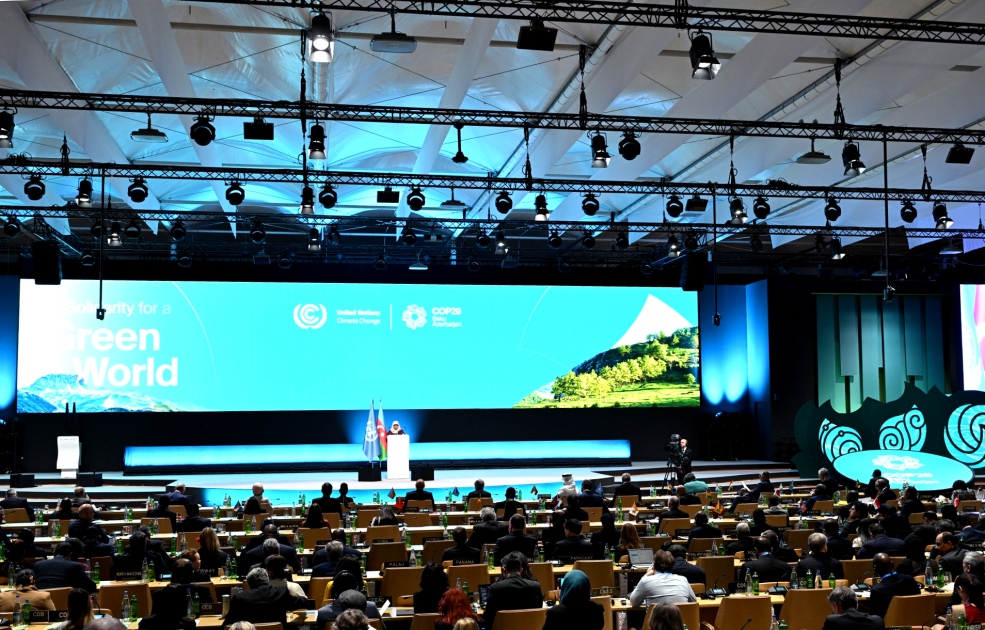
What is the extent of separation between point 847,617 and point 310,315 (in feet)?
58.3

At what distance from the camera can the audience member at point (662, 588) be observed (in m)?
6.38

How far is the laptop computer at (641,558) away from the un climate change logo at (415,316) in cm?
1477

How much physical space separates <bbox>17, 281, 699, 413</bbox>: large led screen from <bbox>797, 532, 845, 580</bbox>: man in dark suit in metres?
14.8

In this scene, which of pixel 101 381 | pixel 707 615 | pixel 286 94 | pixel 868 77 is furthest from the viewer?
pixel 101 381

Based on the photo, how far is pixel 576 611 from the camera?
5582 mm

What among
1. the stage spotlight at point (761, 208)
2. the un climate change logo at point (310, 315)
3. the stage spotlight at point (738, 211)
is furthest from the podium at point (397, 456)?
the stage spotlight at point (761, 208)

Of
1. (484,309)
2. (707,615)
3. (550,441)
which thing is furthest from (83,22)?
(550,441)

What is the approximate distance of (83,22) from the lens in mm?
11539

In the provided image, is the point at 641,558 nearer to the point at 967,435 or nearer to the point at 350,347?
the point at 967,435

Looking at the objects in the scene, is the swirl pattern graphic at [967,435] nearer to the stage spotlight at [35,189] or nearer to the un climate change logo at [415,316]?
the un climate change logo at [415,316]

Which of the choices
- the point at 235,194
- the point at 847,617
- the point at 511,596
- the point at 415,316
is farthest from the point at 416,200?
the point at 847,617

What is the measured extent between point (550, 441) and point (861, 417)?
25.1 feet

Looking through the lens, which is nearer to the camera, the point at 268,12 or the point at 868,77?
the point at 268,12

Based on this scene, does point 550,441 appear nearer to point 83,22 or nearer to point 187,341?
point 187,341
